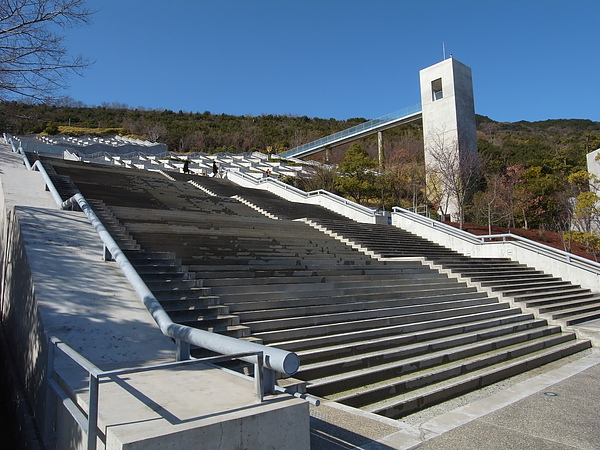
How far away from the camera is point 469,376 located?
6973mm

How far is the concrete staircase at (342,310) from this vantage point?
626 centimetres

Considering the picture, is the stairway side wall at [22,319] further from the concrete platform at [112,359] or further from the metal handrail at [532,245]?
the metal handrail at [532,245]

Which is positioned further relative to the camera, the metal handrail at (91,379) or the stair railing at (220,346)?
the stair railing at (220,346)

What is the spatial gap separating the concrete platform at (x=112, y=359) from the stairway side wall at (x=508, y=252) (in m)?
13.9

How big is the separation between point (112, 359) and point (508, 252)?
16.2 metres

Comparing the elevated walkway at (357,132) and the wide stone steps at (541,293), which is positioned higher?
the elevated walkway at (357,132)

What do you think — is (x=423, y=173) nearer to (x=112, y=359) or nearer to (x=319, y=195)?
(x=319, y=195)

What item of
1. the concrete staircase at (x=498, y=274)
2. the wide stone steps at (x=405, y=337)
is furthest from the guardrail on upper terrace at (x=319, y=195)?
the wide stone steps at (x=405, y=337)

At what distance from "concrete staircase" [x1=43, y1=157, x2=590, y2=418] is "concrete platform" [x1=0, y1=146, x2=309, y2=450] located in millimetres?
1047

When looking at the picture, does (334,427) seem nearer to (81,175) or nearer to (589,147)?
(81,175)

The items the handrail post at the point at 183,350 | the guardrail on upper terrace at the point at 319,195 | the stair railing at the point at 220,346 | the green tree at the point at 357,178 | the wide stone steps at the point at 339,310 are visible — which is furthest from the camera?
the green tree at the point at 357,178

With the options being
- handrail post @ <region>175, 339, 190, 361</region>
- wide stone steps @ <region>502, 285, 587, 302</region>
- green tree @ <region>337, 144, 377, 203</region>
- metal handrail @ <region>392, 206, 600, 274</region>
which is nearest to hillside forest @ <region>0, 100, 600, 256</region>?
green tree @ <region>337, 144, 377, 203</region>

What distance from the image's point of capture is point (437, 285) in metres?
11.3

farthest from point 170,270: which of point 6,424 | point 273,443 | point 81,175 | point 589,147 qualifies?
point 589,147
